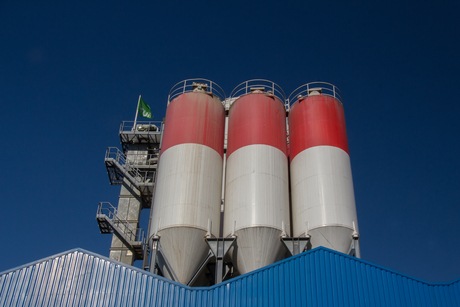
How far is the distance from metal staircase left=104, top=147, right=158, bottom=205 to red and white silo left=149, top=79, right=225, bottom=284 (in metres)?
6.90

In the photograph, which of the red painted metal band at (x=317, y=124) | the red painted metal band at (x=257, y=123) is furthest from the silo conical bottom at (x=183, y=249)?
the red painted metal band at (x=317, y=124)

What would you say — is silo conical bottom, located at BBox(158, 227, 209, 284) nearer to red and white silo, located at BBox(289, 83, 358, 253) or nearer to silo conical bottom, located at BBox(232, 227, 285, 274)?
silo conical bottom, located at BBox(232, 227, 285, 274)

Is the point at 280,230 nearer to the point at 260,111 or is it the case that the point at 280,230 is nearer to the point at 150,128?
the point at 260,111

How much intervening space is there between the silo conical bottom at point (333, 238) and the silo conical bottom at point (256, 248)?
5.26ft

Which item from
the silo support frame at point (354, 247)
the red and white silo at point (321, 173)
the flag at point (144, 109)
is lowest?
the silo support frame at point (354, 247)

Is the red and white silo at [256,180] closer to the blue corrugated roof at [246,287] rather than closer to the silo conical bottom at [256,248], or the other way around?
the silo conical bottom at [256,248]

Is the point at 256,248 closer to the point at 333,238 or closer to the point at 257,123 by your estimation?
the point at 333,238

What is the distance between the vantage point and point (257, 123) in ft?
74.0

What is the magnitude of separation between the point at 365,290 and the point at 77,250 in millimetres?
9727

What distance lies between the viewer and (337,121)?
23078 mm

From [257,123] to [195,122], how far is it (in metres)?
3.03

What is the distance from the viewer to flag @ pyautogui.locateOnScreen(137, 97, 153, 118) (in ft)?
112

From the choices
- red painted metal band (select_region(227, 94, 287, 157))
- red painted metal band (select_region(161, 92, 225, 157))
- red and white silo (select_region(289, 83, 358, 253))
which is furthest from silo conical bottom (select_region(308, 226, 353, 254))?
red painted metal band (select_region(161, 92, 225, 157))

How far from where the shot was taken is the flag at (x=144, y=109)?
112ft
